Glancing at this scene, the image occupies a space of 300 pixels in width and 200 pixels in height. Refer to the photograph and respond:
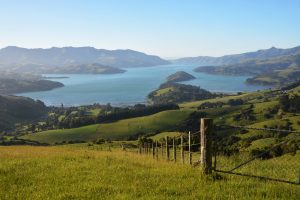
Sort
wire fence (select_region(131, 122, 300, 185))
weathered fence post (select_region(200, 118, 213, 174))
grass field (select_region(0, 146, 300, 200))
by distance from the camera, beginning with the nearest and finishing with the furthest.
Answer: grass field (select_region(0, 146, 300, 200))
wire fence (select_region(131, 122, 300, 185))
weathered fence post (select_region(200, 118, 213, 174))

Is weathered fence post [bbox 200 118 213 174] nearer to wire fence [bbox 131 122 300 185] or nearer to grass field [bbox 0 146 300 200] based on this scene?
wire fence [bbox 131 122 300 185]

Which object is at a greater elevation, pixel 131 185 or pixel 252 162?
pixel 131 185

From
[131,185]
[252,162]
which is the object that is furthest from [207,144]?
[252,162]

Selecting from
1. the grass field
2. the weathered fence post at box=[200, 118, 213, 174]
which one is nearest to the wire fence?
the weathered fence post at box=[200, 118, 213, 174]

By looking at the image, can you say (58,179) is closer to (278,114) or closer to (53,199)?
(53,199)

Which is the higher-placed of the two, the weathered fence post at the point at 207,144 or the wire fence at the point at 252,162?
the weathered fence post at the point at 207,144

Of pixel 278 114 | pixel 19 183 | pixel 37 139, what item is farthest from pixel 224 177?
pixel 278 114

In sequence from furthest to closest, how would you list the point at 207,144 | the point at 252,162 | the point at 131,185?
1. the point at 252,162
2. the point at 207,144
3. the point at 131,185

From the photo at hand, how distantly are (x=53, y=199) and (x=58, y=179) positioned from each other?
8.77 feet

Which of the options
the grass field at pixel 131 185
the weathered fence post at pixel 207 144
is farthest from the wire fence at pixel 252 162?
the grass field at pixel 131 185

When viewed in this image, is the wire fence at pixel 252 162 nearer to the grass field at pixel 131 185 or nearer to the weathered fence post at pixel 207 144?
the weathered fence post at pixel 207 144

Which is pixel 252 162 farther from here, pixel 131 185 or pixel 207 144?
pixel 131 185

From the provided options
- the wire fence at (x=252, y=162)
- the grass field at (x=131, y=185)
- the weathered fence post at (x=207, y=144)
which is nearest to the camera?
the grass field at (x=131, y=185)

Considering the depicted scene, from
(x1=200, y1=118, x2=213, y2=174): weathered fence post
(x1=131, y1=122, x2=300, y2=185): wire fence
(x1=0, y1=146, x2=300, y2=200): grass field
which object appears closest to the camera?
(x1=0, y1=146, x2=300, y2=200): grass field
